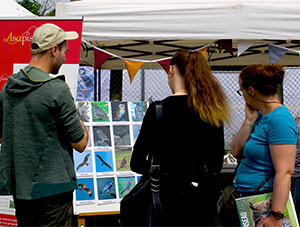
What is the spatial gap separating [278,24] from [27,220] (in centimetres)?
298

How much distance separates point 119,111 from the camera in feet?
12.9

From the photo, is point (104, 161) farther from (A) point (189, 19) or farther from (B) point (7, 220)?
(A) point (189, 19)

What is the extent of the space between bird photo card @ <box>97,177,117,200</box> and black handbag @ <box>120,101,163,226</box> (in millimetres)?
1950

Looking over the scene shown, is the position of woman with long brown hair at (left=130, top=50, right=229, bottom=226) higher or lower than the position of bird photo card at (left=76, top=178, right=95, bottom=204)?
higher

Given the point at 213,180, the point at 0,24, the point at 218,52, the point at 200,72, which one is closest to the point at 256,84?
the point at 200,72

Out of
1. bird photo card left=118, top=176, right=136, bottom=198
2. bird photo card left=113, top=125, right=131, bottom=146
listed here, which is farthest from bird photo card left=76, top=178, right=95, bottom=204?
bird photo card left=113, top=125, right=131, bottom=146

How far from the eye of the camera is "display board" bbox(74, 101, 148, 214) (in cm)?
361

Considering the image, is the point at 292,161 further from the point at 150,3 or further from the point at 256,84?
the point at 150,3

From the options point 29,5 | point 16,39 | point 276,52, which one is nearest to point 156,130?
point 16,39

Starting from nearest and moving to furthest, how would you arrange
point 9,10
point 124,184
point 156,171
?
point 156,171
point 124,184
point 9,10

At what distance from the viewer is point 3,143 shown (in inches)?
69.8

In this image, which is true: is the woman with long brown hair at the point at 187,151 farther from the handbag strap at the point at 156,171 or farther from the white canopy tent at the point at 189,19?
the white canopy tent at the point at 189,19

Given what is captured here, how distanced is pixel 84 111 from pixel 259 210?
238cm

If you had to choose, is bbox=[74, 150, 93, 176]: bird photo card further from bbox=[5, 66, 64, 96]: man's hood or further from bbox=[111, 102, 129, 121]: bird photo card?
bbox=[5, 66, 64, 96]: man's hood
